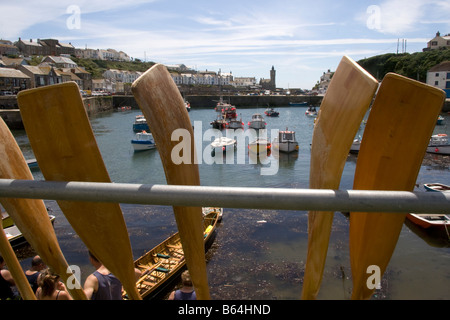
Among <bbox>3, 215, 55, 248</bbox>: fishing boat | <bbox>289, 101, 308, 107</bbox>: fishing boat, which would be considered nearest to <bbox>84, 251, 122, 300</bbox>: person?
<bbox>3, 215, 55, 248</bbox>: fishing boat

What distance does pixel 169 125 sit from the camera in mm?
1491

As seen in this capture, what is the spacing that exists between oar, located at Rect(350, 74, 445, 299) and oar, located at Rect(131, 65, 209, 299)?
0.78 m

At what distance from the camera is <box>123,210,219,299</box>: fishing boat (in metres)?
10.9

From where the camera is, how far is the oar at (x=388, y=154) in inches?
52.6

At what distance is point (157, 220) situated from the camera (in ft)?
59.5

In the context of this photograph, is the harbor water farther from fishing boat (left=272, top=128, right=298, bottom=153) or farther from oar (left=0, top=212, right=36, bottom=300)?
fishing boat (left=272, top=128, right=298, bottom=153)

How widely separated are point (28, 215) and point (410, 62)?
99.7 meters

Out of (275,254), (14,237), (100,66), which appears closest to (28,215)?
(275,254)

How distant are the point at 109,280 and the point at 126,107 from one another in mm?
93175

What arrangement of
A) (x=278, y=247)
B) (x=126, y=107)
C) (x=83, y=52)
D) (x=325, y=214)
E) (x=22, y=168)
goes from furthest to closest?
(x=83, y=52) → (x=126, y=107) → (x=278, y=247) → (x=22, y=168) → (x=325, y=214)

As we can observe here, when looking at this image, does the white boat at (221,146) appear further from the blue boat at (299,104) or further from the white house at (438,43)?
the white house at (438,43)

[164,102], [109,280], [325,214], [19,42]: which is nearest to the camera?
[164,102]
